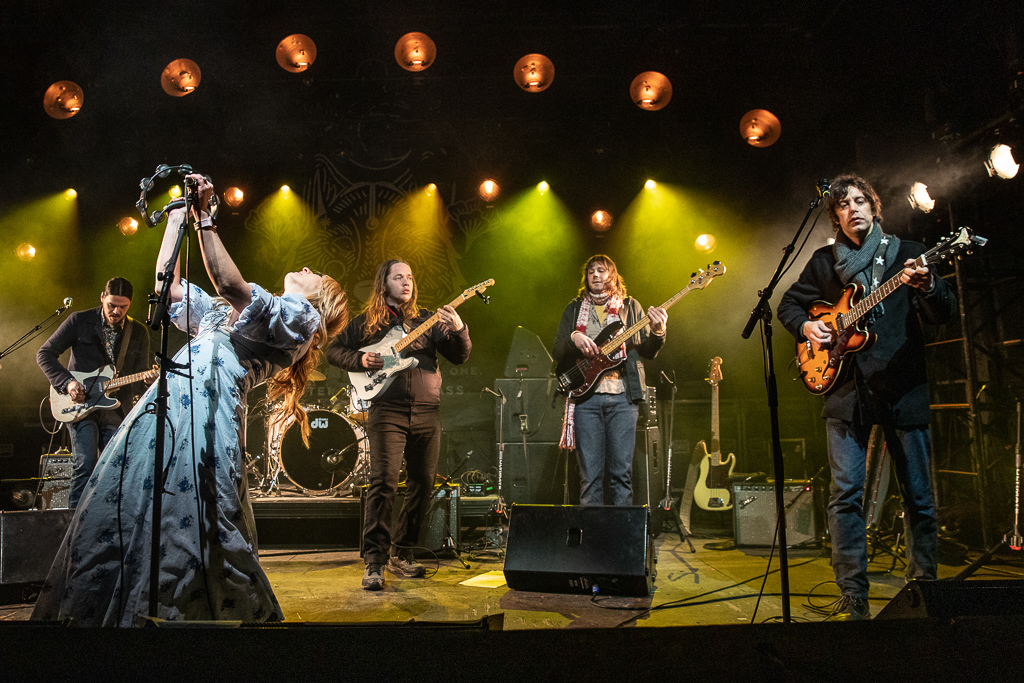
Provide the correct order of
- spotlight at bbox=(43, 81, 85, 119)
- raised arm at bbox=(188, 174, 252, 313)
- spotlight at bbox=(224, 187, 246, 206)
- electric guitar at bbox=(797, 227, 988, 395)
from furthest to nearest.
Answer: spotlight at bbox=(224, 187, 246, 206)
spotlight at bbox=(43, 81, 85, 119)
electric guitar at bbox=(797, 227, 988, 395)
raised arm at bbox=(188, 174, 252, 313)

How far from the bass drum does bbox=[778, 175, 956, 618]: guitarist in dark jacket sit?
180 inches

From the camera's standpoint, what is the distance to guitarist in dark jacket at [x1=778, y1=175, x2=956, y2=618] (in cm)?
295

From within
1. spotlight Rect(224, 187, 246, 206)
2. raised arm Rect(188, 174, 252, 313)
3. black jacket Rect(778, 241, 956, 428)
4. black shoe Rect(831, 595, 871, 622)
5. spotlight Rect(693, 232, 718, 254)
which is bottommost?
black shoe Rect(831, 595, 871, 622)

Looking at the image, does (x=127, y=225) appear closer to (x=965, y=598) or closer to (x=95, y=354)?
(x=95, y=354)

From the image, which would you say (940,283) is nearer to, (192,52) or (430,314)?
(430,314)

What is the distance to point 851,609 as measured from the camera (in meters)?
2.95

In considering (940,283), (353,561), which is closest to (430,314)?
(353,561)

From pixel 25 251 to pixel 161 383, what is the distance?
8000 mm

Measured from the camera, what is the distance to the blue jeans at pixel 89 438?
197 inches

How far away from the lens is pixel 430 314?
4.97 m

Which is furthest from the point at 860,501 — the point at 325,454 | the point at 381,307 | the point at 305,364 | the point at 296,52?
the point at 296,52

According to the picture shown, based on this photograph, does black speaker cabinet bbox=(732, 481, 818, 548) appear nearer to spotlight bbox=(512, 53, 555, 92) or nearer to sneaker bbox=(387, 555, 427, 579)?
sneaker bbox=(387, 555, 427, 579)

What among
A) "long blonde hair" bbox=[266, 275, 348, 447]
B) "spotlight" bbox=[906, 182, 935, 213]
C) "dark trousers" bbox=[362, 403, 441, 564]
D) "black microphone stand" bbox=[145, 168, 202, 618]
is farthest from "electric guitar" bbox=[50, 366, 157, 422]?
"spotlight" bbox=[906, 182, 935, 213]

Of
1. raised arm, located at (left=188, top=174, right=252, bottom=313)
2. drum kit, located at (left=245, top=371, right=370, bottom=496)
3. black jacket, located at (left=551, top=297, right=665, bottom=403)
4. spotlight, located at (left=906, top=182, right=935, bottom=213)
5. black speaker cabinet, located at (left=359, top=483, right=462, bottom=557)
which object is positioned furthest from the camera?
drum kit, located at (left=245, top=371, right=370, bottom=496)
